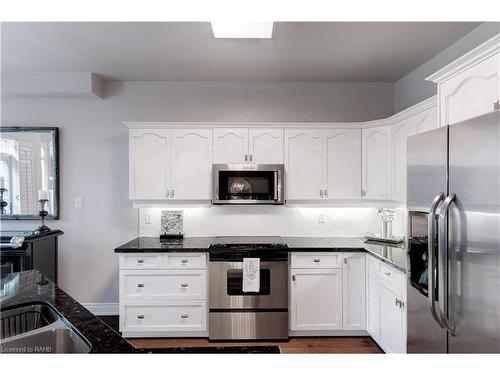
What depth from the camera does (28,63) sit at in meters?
2.97

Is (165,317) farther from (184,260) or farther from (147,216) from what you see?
(147,216)

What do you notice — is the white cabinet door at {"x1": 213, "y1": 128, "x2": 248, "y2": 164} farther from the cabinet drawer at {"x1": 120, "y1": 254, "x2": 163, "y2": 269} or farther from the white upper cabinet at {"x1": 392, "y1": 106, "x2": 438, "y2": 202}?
the white upper cabinet at {"x1": 392, "y1": 106, "x2": 438, "y2": 202}

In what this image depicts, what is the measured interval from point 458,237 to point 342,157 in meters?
1.98

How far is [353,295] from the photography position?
2.85m

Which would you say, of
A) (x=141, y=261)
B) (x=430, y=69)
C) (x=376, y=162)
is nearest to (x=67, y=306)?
(x=141, y=261)

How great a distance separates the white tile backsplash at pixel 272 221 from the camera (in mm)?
3432

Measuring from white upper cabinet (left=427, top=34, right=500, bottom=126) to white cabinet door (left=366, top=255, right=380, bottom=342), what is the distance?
1.41 metres

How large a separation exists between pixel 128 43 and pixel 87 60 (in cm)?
63

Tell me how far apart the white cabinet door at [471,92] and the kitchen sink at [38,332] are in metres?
1.87

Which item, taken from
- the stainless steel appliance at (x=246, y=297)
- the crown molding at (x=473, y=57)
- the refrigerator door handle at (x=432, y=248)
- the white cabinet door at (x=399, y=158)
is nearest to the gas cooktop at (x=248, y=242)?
the stainless steel appliance at (x=246, y=297)

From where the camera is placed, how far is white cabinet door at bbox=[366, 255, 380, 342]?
2.62m

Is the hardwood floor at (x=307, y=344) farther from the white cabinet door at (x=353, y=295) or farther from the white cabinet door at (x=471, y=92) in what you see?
the white cabinet door at (x=471, y=92)

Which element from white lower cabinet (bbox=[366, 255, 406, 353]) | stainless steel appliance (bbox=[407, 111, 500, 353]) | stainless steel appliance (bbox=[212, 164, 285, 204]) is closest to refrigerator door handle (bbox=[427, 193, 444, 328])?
stainless steel appliance (bbox=[407, 111, 500, 353])

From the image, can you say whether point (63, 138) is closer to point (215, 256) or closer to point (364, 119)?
point (215, 256)
